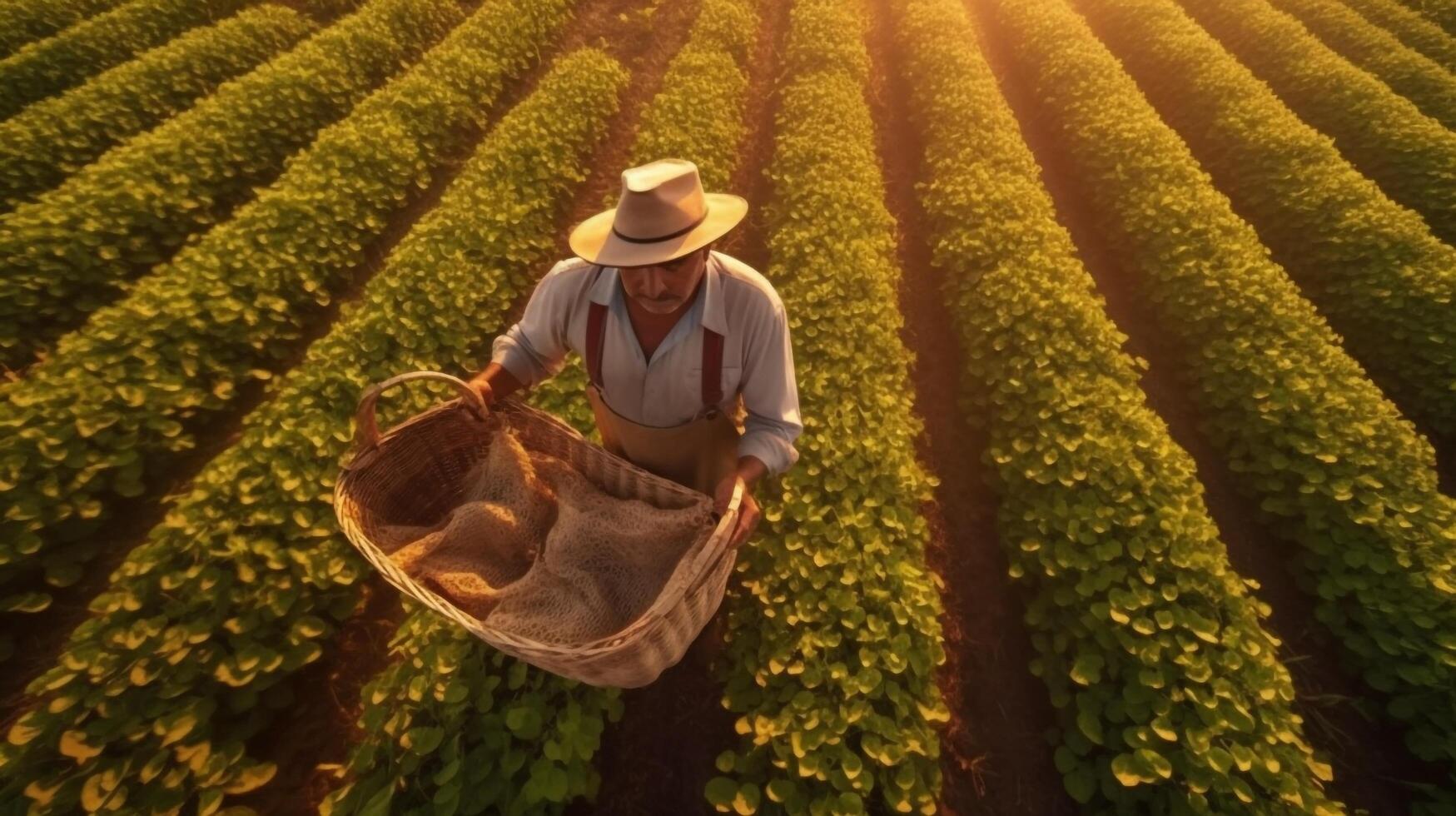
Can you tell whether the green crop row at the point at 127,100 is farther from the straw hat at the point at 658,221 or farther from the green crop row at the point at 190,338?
the straw hat at the point at 658,221

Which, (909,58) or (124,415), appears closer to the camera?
(124,415)

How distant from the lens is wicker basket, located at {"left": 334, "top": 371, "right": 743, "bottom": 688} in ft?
7.75

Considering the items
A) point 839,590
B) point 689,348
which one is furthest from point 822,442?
point 689,348

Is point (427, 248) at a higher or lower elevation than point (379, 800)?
higher

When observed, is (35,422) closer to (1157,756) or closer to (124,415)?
(124,415)

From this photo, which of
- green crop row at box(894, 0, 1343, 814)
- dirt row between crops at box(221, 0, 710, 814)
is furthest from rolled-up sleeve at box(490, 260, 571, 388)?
green crop row at box(894, 0, 1343, 814)

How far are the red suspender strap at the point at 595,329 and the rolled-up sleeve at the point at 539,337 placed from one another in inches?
7.1

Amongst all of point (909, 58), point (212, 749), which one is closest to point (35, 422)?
point (212, 749)

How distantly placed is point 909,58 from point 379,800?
13.0 m

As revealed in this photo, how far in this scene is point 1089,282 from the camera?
6320mm

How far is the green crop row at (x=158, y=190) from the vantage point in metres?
5.91

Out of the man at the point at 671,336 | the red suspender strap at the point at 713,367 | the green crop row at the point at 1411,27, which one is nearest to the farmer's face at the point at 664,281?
the man at the point at 671,336

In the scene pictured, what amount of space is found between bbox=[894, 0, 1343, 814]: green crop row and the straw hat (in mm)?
3800

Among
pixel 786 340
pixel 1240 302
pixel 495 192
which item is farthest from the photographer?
pixel 495 192
